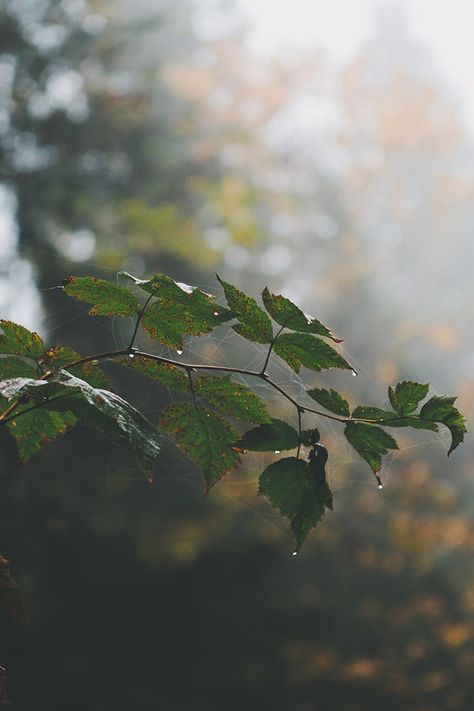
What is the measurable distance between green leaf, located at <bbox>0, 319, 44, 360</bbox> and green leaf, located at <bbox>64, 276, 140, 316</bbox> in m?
0.03

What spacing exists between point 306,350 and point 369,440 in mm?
54

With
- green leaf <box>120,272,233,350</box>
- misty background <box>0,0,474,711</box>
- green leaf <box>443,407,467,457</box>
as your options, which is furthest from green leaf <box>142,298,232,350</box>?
misty background <box>0,0,474,711</box>

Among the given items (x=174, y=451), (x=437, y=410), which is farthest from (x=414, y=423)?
(x=174, y=451)

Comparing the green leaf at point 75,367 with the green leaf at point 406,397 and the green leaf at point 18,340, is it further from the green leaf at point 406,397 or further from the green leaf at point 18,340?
the green leaf at point 406,397

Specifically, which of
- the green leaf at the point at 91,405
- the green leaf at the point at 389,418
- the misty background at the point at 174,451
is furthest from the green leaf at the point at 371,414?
the misty background at the point at 174,451

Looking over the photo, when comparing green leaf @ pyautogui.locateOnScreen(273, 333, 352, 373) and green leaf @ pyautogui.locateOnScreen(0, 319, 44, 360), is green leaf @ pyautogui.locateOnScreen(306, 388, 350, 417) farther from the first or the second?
green leaf @ pyautogui.locateOnScreen(0, 319, 44, 360)

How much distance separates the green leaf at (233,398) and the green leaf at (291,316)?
0.04 meters

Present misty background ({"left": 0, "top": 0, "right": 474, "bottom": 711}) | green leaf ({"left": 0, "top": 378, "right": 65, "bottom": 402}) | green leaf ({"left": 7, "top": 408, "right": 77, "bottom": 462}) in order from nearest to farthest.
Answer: green leaf ({"left": 0, "top": 378, "right": 65, "bottom": 402}) < green leaf ({"left": 7, "top": 408, "right": 77, "bottom": 462}) < misty background ({"left": 0, "top": 0, "right": 474, "bottom": 711})

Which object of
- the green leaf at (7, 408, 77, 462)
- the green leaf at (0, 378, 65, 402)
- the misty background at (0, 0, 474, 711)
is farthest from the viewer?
the misty background at (0, 0, 474, 711)

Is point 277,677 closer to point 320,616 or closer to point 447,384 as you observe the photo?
point 320,616

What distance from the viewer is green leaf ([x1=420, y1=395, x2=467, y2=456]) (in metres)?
0.31

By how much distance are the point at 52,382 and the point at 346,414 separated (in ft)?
0.48

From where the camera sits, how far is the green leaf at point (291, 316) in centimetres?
31

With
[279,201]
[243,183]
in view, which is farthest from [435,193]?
[243,183]
